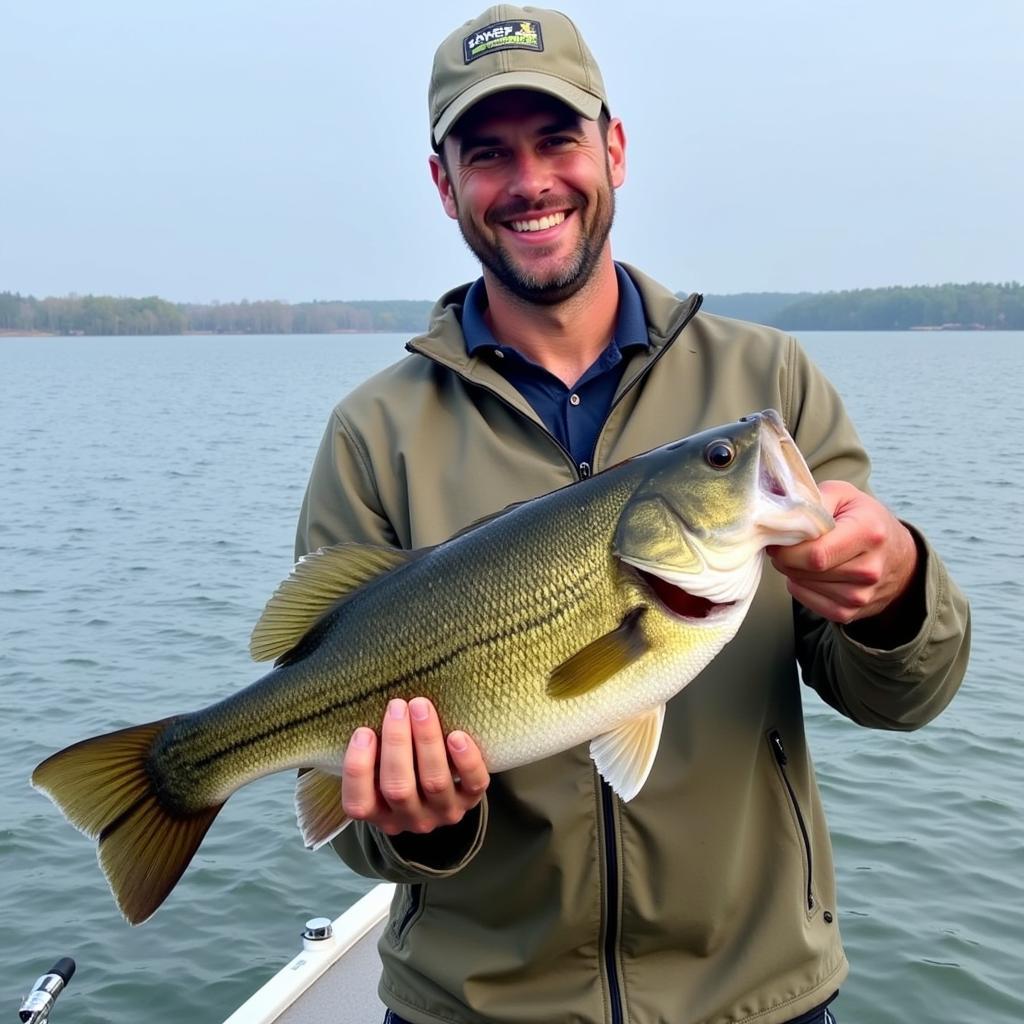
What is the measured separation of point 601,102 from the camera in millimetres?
3465

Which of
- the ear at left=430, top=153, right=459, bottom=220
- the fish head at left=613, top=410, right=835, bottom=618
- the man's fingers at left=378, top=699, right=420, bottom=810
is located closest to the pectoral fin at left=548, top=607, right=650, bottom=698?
the fish head at left=613, top=410, right=835, bottom=618

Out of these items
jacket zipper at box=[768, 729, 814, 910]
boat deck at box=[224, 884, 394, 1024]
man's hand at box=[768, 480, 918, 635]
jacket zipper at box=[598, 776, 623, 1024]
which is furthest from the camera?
boat deck at box=[224, 884, 394, 1024]

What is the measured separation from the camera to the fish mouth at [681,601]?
2697 millimetres

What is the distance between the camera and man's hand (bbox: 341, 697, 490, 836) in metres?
2.66

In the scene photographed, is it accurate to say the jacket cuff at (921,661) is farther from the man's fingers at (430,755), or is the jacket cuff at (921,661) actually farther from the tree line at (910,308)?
the tree line at (910,308)

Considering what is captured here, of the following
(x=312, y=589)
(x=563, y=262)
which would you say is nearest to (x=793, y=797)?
(x=312, y=589)

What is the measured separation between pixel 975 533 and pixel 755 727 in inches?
631

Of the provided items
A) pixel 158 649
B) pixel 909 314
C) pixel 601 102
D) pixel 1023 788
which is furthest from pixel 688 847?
pixel 909 314

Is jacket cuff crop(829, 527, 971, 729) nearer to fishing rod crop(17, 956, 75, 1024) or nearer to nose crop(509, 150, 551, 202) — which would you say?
nose crop(509, 150, 551, 202)

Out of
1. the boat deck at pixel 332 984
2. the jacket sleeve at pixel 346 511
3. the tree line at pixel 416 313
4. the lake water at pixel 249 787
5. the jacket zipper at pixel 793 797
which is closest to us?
the jacket zipper at pixel 793 797

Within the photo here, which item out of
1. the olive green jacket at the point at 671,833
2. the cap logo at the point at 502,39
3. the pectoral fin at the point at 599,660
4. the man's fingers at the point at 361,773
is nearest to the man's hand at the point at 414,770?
the man's fingers at the point at 361,773

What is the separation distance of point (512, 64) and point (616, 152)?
1.70ft

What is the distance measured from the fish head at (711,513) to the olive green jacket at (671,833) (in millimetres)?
339

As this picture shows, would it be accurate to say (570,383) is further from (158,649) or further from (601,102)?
(158,649)
